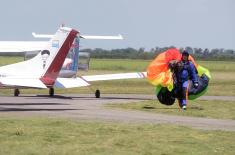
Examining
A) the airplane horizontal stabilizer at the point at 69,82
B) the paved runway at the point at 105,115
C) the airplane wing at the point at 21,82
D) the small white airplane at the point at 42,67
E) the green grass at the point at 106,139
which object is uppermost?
the small white airplane at the point at 42,67

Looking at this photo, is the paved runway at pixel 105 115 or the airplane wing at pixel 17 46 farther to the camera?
the airplane wing at pixel 17 46

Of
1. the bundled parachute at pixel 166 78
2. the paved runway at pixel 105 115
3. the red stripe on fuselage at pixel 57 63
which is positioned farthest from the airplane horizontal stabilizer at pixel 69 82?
the bundled parachute at pixel 166 78

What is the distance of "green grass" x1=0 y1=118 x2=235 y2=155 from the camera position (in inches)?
575

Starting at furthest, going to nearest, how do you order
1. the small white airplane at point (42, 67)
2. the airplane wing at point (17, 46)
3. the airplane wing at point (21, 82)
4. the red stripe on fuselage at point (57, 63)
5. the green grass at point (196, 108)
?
the airplane wing at point (17, 46) → the red stripe on fuselage at point (57, 63) → the small white airplane at point (42, 67) → the airplane wing at point (21, 82) → the green grass at point (196, 108)

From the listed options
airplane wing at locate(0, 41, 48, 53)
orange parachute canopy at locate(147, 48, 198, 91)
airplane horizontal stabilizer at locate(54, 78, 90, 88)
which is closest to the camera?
orange parachute canopy at locate(147, 48, 198, 91)

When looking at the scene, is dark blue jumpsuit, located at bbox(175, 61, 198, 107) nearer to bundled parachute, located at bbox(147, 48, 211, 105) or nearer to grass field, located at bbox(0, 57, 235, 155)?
bundled parachute, located at bbox(147, 48, 211, 105)

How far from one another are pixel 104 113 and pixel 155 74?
2540mm

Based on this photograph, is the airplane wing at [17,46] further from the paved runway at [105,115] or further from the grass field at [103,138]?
the grass field at [103,138]

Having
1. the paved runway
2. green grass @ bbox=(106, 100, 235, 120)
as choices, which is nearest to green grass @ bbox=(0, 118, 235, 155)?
the paved runway

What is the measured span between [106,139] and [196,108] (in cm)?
1229

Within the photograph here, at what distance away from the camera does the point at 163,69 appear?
23688mm

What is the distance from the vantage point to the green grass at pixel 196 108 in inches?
984

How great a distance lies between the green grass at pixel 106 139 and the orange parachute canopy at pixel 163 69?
3.40 m

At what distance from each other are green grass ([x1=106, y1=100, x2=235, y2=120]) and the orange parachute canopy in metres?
2.02
